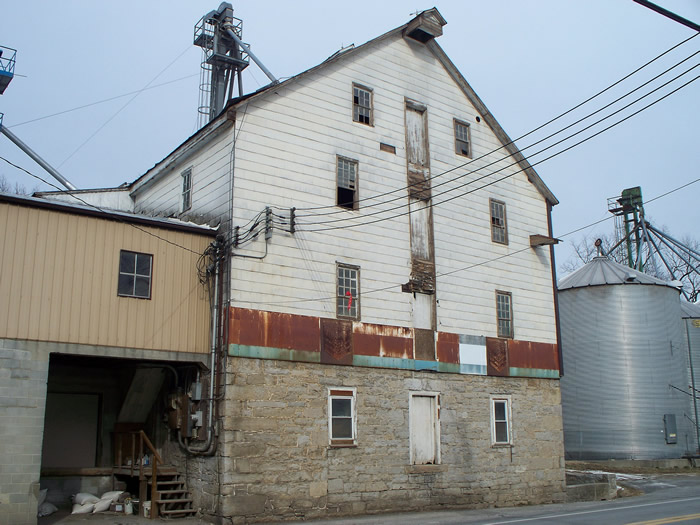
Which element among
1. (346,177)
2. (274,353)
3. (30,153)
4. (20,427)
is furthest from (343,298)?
(30,153)

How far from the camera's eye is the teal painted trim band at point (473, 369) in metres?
20.0

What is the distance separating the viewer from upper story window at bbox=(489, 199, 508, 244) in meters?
22.2

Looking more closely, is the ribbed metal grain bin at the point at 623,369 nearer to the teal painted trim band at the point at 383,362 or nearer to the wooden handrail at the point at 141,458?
the teal painted trim band at the point at 383,362

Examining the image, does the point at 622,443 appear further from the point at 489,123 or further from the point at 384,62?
the point at 384,62

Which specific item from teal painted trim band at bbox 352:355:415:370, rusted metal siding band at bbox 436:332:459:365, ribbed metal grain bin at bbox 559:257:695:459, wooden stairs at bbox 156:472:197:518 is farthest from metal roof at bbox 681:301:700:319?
wooden stairs at bbox 156:472:197:518

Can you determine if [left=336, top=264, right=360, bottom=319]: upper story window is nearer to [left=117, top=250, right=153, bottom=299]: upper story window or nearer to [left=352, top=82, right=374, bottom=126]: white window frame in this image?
[left=352, top=82, right=374, bottom=126]: white window frame

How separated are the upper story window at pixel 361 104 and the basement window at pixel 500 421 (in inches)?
349

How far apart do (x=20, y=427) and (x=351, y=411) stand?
296 inches

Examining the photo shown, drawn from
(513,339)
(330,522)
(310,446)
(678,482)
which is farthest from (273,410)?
(678,482)

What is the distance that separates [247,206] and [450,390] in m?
7.80

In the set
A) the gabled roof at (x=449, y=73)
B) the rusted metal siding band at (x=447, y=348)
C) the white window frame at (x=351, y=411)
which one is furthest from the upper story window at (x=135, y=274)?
the rusted metal siding band at (x=447, y=348)

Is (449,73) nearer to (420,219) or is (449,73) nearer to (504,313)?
(420,219)

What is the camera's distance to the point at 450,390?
1970 centimetres

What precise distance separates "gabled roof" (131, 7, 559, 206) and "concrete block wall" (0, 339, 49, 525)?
22.9ft
